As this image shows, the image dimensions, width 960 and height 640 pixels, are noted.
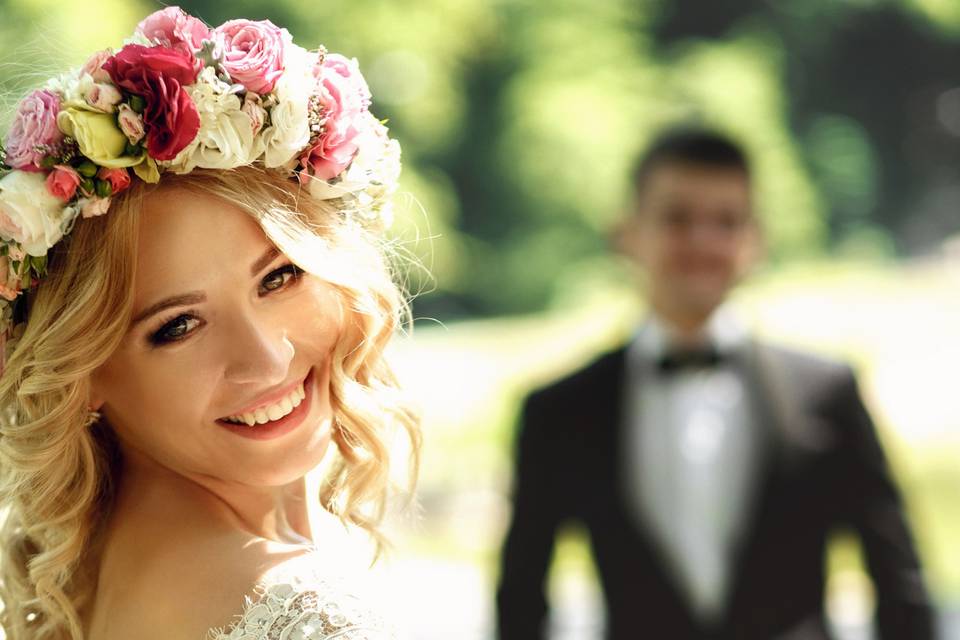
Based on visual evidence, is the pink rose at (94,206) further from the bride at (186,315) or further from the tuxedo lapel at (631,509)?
A: the tuxedo lapel at (631,509)

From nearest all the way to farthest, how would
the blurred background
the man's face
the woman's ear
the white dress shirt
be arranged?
the woman's ear
the white dress shirt
the man's face
the blurred background

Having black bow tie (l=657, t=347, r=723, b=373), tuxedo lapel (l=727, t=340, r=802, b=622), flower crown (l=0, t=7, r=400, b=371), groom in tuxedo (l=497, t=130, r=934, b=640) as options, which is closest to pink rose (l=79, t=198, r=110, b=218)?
flower crown (l=0, t=7, r=400, b=371)

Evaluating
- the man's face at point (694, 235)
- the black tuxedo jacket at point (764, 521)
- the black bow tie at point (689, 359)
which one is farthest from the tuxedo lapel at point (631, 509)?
the man's face at point (694, 235)

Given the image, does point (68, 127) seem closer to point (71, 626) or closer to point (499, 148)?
point (71, 626)

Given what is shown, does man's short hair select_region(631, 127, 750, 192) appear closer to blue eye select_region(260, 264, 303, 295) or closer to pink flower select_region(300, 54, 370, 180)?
pink flower select_region(300, 54, 370, 180)

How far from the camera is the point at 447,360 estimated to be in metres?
12.6

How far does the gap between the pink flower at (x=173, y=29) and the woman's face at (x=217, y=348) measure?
184 millimetres

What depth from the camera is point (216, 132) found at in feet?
4.87

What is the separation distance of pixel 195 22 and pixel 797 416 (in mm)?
2438

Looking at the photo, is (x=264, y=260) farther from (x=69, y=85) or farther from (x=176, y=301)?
(x=69, y=85)

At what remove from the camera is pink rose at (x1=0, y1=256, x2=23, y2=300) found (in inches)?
58.8

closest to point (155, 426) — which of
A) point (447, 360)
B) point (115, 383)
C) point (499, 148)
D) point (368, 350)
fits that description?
point (115, 383)

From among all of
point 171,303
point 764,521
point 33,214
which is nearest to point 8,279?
point 33,214

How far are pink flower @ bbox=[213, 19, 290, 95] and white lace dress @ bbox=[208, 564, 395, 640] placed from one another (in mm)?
618
